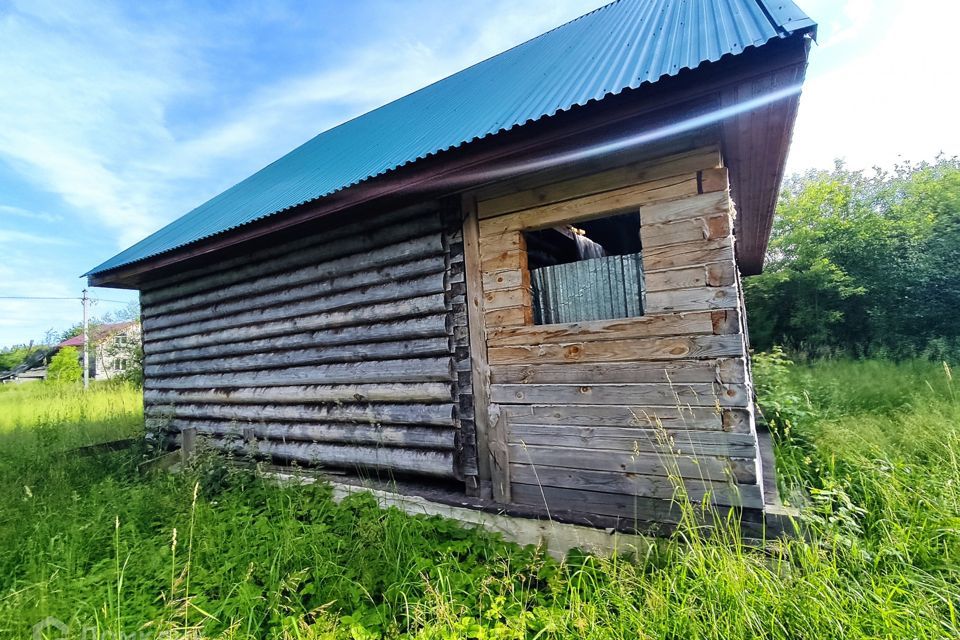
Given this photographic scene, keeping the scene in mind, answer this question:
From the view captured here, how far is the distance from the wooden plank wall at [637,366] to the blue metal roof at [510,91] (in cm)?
61

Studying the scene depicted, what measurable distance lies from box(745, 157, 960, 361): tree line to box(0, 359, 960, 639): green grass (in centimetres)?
1014

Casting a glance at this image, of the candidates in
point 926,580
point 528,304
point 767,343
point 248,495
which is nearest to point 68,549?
point 248,495

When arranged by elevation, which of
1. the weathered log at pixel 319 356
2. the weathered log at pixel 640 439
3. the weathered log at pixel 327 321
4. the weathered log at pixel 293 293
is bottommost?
the weathered log at pixel 640 439

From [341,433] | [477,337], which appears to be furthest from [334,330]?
[477,337]

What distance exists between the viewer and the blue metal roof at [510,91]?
2.73 meters

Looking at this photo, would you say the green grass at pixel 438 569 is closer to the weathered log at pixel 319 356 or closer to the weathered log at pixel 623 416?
the weathered log at pixel 623 416

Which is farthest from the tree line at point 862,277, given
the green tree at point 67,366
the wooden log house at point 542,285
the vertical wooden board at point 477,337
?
the green tree at point 67,366

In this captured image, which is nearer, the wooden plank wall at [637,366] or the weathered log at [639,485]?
the weathered log at [639,485]

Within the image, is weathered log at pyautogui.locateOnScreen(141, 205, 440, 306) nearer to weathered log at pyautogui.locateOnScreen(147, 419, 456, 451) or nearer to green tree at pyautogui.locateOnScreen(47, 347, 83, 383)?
weathered log at pyautogui.locateOnScreen(147, 419, 456, 451)

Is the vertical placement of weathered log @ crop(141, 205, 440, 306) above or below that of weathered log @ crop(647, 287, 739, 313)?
above

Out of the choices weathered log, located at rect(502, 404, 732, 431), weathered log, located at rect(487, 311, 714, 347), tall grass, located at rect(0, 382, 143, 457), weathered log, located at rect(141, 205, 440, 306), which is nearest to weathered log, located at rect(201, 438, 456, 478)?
weathered log, located at rect(502, 404, 732, 431)

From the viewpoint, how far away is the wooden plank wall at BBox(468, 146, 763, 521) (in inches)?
106

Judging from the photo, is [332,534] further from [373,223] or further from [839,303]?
[839,303]

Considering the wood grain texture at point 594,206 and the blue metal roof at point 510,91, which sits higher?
the blue metal roof at point 510,91
